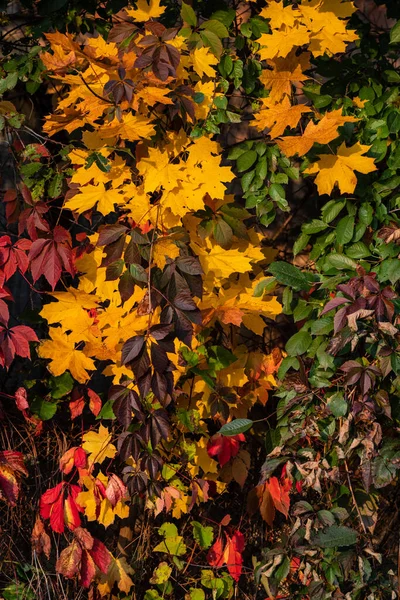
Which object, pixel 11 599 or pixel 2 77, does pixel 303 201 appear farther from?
pixel 11 599

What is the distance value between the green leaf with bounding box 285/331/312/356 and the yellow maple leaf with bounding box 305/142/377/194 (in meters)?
0.45

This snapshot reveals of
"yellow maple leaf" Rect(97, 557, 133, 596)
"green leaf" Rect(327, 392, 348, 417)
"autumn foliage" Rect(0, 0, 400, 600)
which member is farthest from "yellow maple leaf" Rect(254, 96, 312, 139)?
"yellow maple leaf" Rect(97, 557, 133, 596)

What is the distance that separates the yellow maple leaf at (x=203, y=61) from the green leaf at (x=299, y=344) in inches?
33.1

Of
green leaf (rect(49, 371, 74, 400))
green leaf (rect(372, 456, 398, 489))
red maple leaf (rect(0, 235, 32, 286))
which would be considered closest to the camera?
green leaf (rect(372, 456, 398, 489))

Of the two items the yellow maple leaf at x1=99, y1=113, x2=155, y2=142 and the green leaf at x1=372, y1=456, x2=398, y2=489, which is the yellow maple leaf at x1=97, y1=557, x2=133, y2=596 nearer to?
the green leaf at x1=372, y1=456, x2=398, y2=489

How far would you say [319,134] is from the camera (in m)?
2.41

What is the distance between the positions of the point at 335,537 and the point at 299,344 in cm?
59

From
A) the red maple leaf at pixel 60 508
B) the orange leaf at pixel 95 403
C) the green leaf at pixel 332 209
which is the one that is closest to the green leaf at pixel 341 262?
the green leaf at pixel 332 209

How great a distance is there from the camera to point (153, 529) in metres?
3.05

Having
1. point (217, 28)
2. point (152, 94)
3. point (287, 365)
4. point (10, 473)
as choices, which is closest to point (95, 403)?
point (10, 473)

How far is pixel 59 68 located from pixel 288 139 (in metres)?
0.70

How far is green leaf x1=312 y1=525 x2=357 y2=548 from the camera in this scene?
2.35 meters

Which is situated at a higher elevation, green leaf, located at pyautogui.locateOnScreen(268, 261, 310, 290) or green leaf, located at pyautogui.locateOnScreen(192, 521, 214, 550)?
green leaf, located at pyautogui.locateOnScreen(268, 261, 310, 290)

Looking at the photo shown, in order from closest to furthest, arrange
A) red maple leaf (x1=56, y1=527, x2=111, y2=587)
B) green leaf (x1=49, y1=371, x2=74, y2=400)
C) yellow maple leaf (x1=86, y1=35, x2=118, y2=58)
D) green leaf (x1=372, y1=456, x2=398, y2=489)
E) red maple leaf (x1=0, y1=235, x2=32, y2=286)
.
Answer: green leaf (x1=372, y1=456, x2=398, y2=489) < yellow maple leaf (x1=86, y1=35, x2=118, y2=58) < red maple leaf (x1=0, y1=235, x2=32, y2=286) < red maple leaf (x1=56, y1=527, x2=111, y2=587) < green leaf (x1=49, y1=371, x2=74, y2=400)
